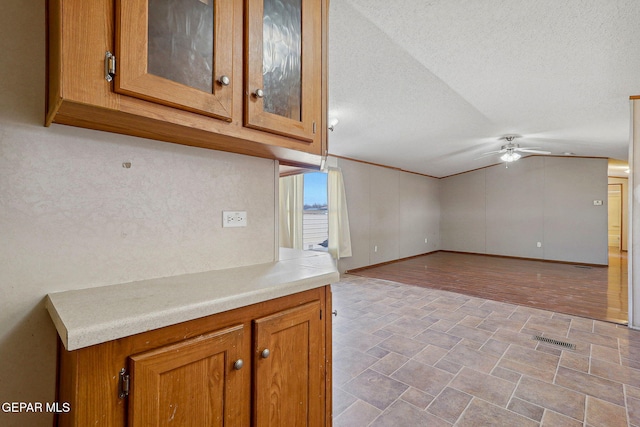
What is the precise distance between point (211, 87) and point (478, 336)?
3.19 m

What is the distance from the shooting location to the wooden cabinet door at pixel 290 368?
1.00m

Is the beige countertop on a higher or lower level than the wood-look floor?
higher

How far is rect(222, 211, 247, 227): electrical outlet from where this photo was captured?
142 centimetres

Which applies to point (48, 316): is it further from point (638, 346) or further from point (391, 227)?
point (391, 227)

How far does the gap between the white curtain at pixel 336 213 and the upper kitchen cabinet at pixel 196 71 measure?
397 centimetres

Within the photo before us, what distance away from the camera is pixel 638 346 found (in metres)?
2.63

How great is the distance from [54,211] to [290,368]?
1.00 meters

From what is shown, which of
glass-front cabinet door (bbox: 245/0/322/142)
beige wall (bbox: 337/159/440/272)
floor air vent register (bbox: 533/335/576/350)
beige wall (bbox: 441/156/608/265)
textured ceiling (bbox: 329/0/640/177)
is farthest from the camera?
beige wall (bbox: 441/156/608/265)

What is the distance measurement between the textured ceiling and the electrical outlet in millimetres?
1613

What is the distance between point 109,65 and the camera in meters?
0.77

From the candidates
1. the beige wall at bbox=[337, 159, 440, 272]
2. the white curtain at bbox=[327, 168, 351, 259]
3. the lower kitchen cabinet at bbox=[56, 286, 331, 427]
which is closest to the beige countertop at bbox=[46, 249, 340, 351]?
the lower kitchen cabinet at bbox=[56, 286, 331, 427]

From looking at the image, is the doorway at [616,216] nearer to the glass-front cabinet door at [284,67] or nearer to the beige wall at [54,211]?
the glass-front cabinet door at [284,67]

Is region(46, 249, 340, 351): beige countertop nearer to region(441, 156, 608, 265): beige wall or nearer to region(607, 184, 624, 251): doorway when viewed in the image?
region(441, 156, 608, 265): beige wall

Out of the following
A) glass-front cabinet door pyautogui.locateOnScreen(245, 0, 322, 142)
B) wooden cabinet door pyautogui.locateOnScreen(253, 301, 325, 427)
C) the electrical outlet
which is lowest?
wooden cabinet door pyautogui.locateOnScreen(253, 301, 325, 427)
